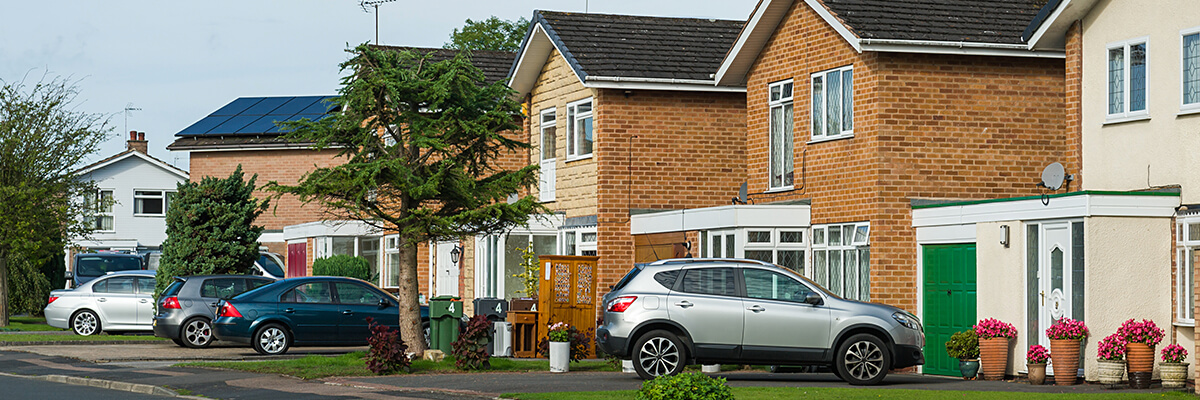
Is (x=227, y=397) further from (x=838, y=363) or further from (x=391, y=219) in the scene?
(x=838, y=363)

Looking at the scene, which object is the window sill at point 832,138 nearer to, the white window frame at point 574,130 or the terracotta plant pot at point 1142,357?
the white window frame at point 574,130

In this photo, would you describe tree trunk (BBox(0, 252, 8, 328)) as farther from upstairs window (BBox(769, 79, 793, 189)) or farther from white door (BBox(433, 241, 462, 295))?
upstairs window (BBox(769, 79, 793, 189))

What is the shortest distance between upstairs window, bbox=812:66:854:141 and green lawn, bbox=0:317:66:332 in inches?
814

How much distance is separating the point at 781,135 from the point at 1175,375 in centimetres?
835

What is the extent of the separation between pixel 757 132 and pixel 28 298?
27372mm

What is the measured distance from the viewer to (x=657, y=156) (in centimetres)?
2736

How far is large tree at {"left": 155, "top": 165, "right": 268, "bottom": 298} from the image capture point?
3133 centimetres

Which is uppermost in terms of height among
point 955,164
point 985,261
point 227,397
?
point 955,164

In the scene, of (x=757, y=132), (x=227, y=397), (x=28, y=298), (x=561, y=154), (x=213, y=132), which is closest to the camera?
(x=227, y=397)

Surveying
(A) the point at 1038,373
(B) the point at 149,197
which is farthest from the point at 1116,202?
(B) the point at 149,197

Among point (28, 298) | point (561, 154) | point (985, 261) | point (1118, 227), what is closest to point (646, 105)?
point (561, 154)

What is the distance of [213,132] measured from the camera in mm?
53250

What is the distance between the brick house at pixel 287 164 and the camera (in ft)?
124

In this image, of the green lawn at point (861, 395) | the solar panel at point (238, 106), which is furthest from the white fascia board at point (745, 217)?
the solar panel at point (238, 106)
